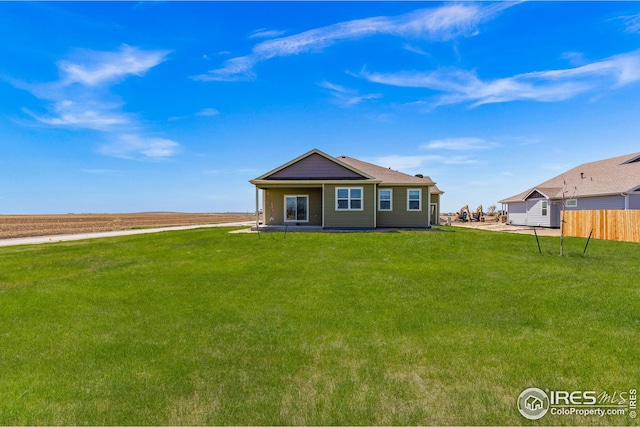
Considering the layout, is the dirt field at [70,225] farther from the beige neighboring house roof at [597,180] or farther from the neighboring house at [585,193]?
the beige neighboring house roof at [597,180]

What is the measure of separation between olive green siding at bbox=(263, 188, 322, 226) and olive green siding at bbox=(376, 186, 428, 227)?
4.42 meters

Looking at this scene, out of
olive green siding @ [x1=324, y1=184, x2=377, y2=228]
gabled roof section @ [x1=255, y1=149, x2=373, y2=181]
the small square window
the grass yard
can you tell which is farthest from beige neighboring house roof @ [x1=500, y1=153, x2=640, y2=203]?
the grass yard

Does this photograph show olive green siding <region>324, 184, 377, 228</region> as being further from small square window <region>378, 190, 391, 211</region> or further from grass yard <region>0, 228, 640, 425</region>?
grass yard <region>0, 228, 640, 425</region>

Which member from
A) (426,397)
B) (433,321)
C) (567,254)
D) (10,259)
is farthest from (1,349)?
(567,254)

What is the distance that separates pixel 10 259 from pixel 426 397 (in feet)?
56.7

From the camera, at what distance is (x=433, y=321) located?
6336 millimetres

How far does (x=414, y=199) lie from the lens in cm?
2316

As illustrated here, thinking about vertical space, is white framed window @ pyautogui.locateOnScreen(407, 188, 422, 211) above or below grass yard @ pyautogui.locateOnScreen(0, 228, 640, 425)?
above

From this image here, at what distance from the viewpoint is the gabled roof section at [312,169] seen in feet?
71.6

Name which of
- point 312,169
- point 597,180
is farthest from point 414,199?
point 597,180

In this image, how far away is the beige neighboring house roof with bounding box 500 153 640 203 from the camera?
26.5 meters

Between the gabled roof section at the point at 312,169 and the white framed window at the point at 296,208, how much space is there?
7.94ft

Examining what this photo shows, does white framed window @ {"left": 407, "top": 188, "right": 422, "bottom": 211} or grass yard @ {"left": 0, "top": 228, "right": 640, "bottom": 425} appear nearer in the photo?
grass yard @ {"left": 0, "top": 228, "right": 640, "bottom": 425}

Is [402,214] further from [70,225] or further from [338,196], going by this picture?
[70,225]
